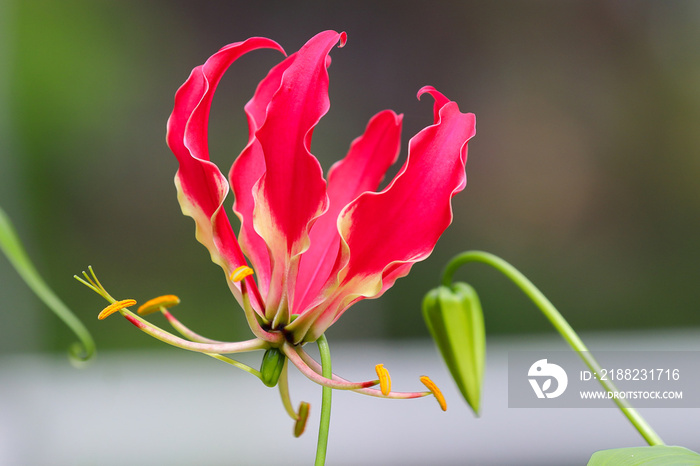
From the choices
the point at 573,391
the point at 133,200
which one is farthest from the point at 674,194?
the point at 133,200

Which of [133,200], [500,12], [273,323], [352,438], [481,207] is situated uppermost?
[500,12]

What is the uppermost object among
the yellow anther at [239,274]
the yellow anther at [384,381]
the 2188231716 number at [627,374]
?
the yellow anther at [239,274]

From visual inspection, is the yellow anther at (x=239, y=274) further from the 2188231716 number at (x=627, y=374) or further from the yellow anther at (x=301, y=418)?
the 2188231716 number at (x=627, y=374)

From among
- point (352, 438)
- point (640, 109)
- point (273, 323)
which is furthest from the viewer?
point (640, 109)

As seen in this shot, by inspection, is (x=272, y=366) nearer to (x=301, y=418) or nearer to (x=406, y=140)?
(x=301, y=418)

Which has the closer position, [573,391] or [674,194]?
[573,391]

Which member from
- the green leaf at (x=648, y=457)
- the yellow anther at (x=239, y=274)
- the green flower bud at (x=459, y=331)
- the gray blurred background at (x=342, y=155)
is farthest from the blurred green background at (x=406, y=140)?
the green leaf at (x=648, y=457)

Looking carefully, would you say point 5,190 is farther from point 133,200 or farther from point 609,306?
point 609,306

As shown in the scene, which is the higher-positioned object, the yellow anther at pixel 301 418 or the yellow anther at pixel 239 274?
the yellow anther at pixel 239 274
